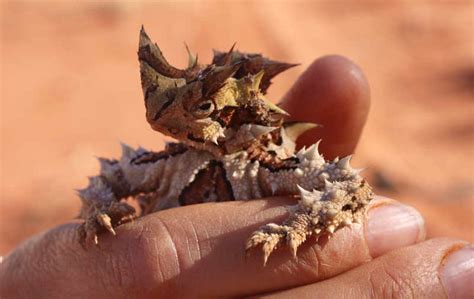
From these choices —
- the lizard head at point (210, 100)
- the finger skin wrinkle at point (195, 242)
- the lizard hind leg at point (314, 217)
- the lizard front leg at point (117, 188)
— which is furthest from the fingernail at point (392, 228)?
the lizard front leg at point (117, 188)

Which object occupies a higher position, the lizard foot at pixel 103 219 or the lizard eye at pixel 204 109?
the lizard eye at pixel 204 109

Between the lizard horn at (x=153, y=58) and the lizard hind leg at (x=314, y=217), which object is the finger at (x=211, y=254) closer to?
the lizard hind leg at (x=314, y=217)

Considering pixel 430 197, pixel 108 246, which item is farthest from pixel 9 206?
pixel 108 246

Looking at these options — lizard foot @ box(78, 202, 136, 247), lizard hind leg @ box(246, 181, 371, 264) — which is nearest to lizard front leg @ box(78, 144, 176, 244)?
lizard foot @ box(78, 202, 136, 247)

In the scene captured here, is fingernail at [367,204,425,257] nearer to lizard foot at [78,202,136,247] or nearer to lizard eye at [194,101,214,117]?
lizard eye at [194,101,214,117]

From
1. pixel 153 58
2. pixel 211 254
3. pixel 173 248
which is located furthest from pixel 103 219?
pixel 153 58
